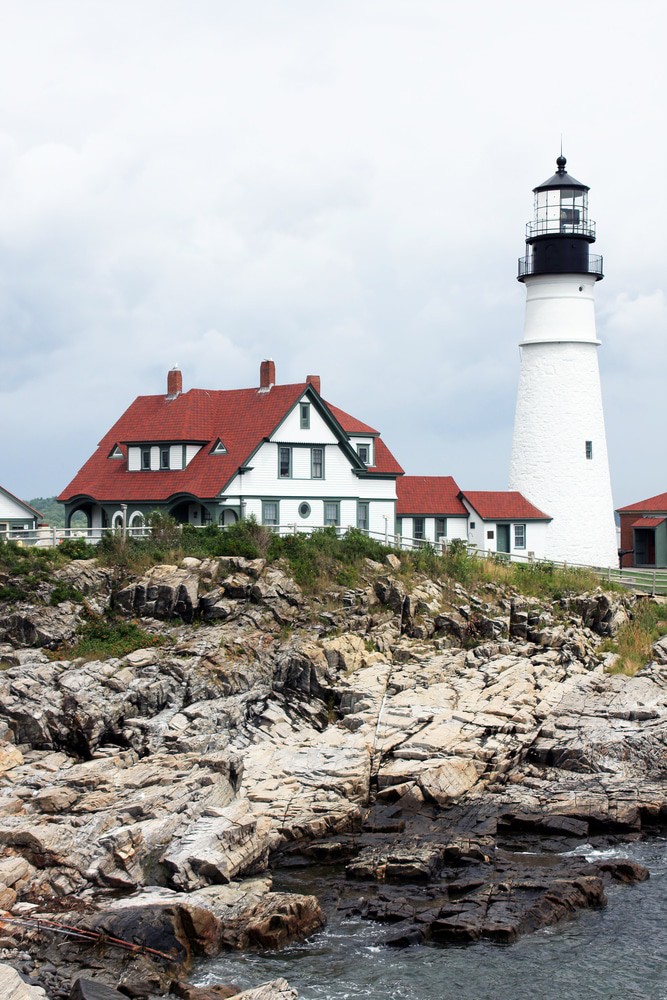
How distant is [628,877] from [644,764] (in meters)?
6.05

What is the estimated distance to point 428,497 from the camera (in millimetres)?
45094

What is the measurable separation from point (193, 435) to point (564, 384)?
46.4ft

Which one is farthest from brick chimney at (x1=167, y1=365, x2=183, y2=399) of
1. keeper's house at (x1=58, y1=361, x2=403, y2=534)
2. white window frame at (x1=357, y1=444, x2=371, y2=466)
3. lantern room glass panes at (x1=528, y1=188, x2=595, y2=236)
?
lantern room glass panes at (x1=528, y1=188, x2=595, y2=236)

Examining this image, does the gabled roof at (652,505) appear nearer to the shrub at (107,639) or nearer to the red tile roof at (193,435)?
the red tile roof at (193,435)

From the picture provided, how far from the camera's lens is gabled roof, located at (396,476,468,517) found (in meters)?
44.5

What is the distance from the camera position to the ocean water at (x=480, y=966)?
17000 mm

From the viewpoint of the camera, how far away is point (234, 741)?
27.5m

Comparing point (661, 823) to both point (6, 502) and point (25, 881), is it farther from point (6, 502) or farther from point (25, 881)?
point (6, 502)

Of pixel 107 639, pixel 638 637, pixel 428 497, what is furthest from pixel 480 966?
pixel 428 497

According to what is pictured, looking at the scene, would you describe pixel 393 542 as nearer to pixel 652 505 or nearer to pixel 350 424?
pixel 350 424

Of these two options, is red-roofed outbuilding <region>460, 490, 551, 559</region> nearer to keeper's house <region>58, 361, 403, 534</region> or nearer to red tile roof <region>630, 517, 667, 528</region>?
keeper's house <region>58, 361, 403, 534</region>

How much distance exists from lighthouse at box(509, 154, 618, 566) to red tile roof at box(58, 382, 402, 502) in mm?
5918

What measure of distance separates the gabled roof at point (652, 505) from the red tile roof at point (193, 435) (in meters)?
13.8

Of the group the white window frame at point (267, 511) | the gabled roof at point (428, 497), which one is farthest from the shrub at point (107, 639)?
the gabled roof at point (428, 497)
